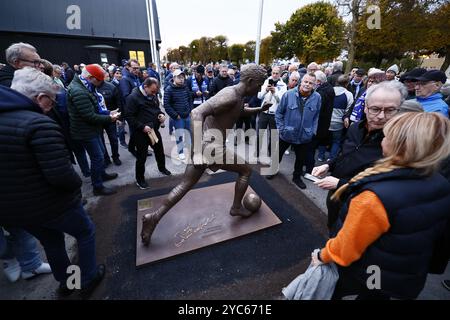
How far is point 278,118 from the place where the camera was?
4461mm

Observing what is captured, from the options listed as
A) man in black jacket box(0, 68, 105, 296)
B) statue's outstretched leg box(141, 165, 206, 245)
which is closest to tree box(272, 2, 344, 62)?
statue's outstretched leg box(141, 165, 206, 245)

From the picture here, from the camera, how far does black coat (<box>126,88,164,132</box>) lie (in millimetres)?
4117

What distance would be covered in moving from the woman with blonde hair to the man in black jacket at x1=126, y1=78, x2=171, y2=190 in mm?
3668

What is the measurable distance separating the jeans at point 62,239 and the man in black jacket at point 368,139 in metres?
2.25

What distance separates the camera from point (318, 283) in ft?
5.50

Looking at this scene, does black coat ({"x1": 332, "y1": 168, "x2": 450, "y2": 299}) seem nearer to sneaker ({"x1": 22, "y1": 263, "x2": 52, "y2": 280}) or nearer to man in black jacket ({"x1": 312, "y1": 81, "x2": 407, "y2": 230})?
man in black jacket ({"x1": 312, "y1": 81, "x2": 407, "y2": 230})

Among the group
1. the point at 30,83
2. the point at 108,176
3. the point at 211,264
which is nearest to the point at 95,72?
the point at 108,176

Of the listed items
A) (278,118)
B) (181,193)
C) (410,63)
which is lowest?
(181,193)

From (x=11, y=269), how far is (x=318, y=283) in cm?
327

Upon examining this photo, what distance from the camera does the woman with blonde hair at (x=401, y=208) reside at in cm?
124

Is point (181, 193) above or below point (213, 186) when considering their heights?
above
